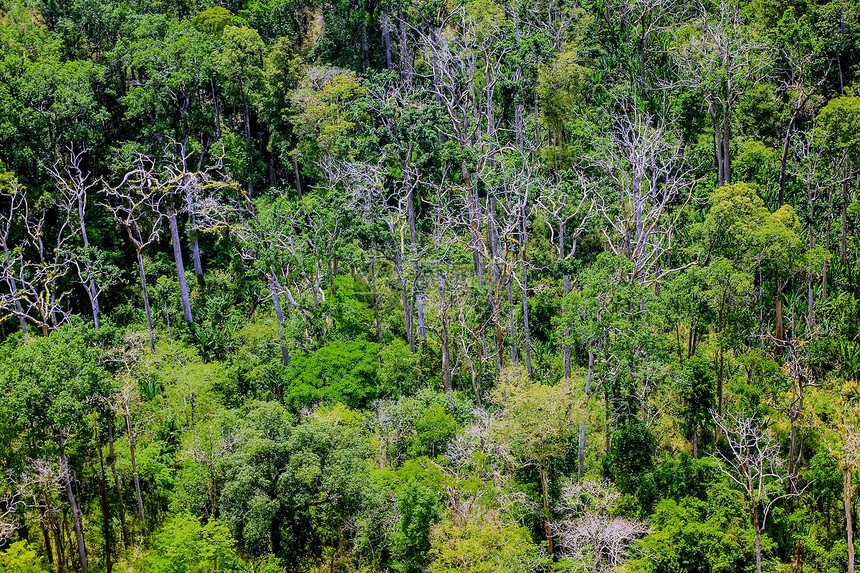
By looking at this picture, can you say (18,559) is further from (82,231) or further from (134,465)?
(82,231)

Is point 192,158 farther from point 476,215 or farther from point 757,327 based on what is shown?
point 757,327

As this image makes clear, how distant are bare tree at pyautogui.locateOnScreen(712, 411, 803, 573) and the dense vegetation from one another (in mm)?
315

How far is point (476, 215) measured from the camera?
119 feet

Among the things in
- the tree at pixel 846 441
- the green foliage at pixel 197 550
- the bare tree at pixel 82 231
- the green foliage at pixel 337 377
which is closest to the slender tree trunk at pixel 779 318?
the tree at pixel 846 441

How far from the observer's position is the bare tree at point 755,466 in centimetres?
2697

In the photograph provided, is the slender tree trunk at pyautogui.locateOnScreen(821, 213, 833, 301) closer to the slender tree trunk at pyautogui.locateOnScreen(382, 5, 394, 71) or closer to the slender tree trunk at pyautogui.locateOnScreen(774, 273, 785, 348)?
the slender tree trunk at pyautogui.locateOnScreen(774, 273, 785, 348)

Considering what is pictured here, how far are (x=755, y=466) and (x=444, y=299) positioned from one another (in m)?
15.0

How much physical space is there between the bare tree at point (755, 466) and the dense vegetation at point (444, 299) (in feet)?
1.03

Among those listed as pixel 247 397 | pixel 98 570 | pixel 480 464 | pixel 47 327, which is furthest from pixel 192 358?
Answer: pixel 480 464

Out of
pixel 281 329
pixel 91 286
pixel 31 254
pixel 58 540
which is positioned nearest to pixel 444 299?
pixel 281 329

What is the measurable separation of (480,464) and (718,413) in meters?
10.6

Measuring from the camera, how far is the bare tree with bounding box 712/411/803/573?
2697cm

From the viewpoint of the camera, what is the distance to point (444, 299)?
35.0 metres

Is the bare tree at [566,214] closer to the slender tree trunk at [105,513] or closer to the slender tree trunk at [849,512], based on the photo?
the slender tree trunk at [849,512]
